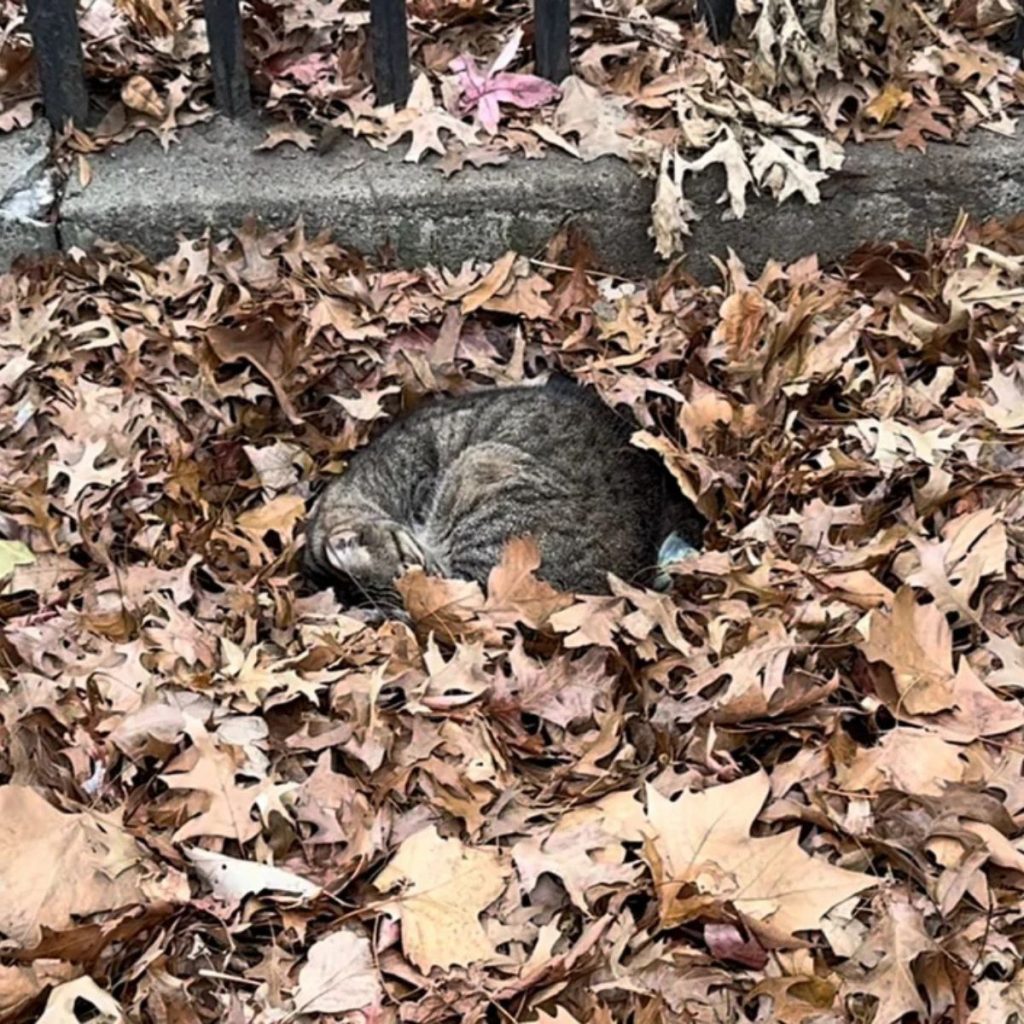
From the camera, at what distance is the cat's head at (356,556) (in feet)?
12.7

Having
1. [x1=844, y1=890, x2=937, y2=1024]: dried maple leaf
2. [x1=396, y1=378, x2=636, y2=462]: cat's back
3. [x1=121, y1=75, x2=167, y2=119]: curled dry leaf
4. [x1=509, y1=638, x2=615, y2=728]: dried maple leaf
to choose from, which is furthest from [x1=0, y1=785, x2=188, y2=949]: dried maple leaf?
[x1=121, y1=75, x2=167, y2=119]: curled dry leaf

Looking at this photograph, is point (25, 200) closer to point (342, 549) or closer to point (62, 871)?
point (342, 549)

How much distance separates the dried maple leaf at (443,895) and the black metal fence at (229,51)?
270 centimetres

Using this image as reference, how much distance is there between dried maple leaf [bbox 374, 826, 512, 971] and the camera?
8.95ft

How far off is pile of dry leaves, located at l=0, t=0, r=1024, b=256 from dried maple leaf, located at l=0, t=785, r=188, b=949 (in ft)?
8.13

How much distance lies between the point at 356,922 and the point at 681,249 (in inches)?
104

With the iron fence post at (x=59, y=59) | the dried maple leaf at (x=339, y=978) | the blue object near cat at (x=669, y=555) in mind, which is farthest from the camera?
the iron fence post at (x=59, y=59)

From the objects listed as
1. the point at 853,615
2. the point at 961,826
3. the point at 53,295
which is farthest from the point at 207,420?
the point at 961,826

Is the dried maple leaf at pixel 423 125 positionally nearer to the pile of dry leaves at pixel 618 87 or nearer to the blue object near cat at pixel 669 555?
the pile of dry leaves at pixel 618 87

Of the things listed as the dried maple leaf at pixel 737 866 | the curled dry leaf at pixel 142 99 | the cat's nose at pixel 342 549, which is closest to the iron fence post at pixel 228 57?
the curled dry leaf at pixel 142 99

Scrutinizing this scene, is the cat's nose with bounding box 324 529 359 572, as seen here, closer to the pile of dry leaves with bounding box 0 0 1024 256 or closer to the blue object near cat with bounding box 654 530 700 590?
the blue object near cat with bounding box 654 530 700 590

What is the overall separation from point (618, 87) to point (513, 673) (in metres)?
2.32

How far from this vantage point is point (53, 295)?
454 centimetres

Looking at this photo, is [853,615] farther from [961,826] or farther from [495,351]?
[495,351]
